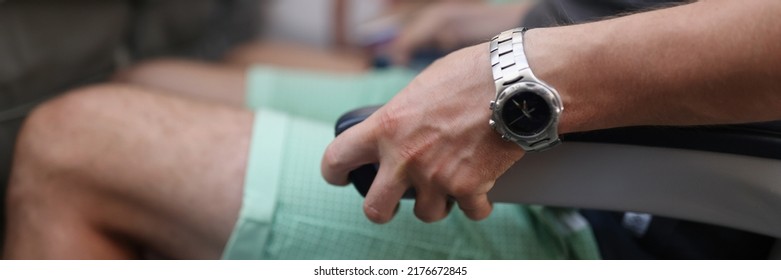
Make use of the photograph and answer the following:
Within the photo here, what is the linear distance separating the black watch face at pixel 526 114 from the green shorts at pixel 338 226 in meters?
0.15

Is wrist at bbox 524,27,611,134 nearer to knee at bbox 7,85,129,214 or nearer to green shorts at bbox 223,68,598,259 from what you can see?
green shorts at bbox 223,68,598,259

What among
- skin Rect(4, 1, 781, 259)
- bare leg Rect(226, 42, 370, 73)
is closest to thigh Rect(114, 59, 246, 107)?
skin Rect(4, 1, 781, 259)

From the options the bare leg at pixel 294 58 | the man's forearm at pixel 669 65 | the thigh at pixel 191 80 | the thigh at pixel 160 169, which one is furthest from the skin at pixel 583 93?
the bare leg at pixel 294 58

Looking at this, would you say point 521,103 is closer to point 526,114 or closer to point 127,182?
point 526,114

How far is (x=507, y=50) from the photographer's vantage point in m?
0.43

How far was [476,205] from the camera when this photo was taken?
1.54ft

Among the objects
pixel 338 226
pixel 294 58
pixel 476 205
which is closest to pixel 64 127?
pixel 338 226

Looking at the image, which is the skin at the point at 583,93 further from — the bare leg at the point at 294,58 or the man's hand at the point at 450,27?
the bare leg at the point at 294,58

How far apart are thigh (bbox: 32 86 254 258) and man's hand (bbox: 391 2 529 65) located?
16.3 inches

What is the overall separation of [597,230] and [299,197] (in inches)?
9.7

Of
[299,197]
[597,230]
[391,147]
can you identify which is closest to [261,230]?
[299,197]

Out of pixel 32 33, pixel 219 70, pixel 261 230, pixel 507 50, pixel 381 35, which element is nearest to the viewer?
pixel 507 50

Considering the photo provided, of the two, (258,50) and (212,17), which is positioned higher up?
(212,17)
